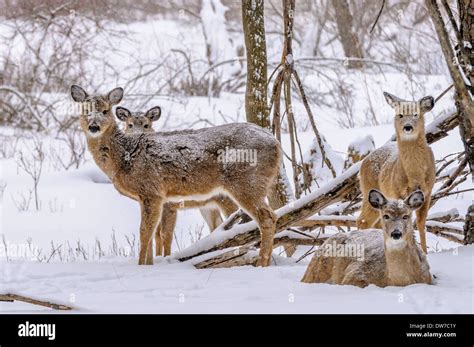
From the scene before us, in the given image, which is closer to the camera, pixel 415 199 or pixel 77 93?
pixel 415 199

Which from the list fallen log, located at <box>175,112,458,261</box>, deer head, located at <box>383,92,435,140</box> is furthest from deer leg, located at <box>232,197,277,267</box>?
deer head, located at <box>383,92,435,140</box>

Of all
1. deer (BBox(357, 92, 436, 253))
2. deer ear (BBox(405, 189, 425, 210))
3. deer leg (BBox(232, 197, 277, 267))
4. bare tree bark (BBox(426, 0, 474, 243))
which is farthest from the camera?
deer leg (BBox(232, 197, 277, 267))

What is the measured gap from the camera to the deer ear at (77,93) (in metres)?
9.91

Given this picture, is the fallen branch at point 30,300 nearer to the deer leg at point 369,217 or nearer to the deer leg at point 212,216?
the deer leg at point 369,217

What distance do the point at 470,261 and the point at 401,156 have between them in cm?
163

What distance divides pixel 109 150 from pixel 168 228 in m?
1.34

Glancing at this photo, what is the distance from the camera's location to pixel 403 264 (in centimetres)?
709

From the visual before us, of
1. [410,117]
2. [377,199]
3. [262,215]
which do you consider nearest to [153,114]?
[262,215]

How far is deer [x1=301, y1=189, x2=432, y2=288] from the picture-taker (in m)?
7.10

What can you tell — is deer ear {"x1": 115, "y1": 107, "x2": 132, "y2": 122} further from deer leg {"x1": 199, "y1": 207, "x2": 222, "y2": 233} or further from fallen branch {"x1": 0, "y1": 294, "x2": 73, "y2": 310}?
fallen branch {"x1": 0, "y1": 294, "x2": 73, "y2": 310}

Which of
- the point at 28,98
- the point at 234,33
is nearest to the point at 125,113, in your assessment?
the point at 28,98

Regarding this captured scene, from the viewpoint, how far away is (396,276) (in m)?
7.05

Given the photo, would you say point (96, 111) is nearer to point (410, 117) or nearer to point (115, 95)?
point (115, 95)
